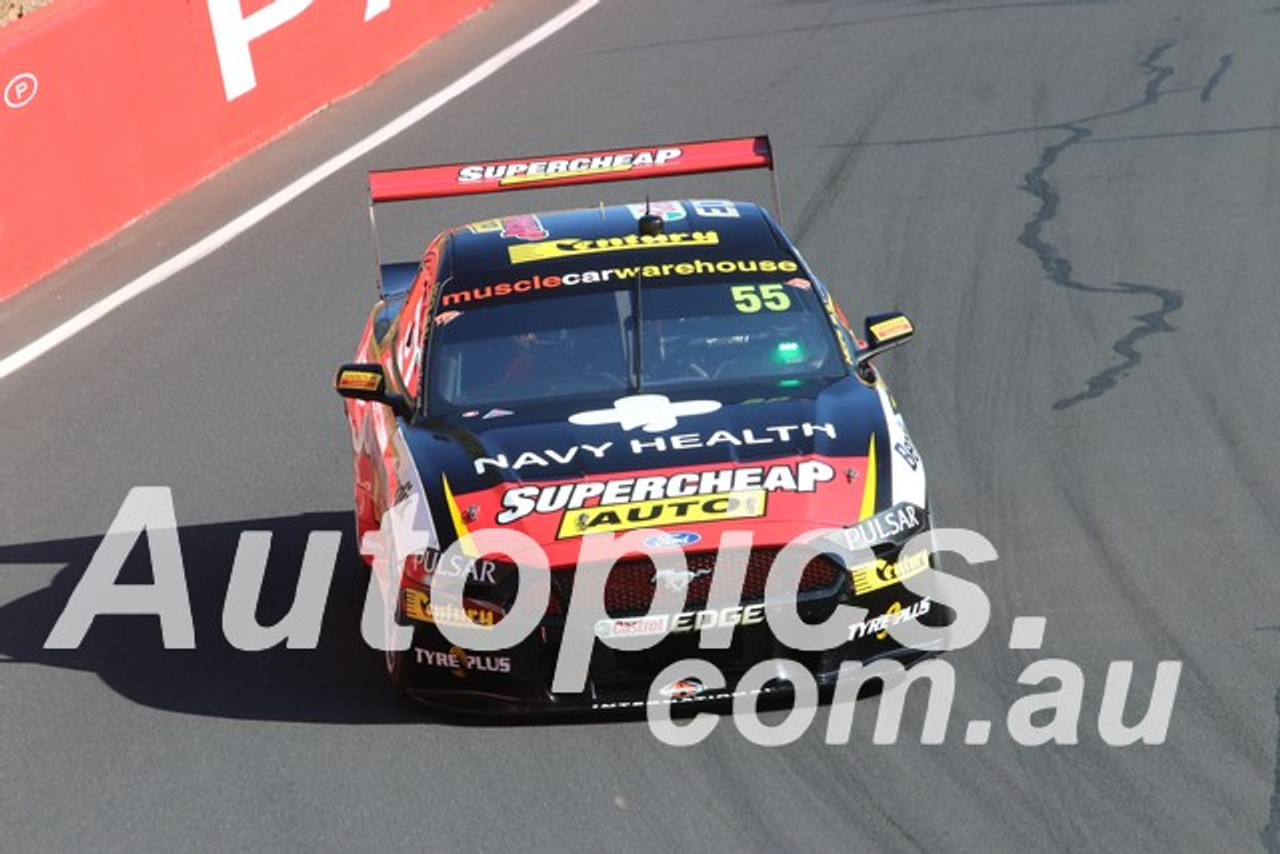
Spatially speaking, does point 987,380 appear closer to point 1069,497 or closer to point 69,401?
point 1069,497

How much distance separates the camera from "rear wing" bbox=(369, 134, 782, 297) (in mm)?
10008

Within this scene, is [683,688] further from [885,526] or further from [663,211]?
[663,211]

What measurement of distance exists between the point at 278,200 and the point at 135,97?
1.16 meters

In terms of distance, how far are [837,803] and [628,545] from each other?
42.9 inches

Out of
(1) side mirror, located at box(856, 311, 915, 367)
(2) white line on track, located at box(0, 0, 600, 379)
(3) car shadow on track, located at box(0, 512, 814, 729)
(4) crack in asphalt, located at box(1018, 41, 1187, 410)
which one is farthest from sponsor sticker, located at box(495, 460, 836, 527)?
(2) white line on track, located at box(0, 0, 600, 379)

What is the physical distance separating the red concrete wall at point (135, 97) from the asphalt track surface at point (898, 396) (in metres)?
0.24

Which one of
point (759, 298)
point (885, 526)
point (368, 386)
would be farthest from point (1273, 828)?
point (368, 386)

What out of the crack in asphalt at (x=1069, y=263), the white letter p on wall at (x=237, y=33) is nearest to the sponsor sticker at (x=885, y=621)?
the crack in asphalt at (x=1069, y=263)

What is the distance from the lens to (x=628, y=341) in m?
9.05

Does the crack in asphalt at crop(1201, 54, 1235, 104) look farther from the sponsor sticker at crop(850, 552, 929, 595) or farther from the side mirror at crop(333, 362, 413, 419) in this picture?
the sponsor sticker at crop(850, 552, 929, 595)

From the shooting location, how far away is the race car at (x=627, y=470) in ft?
25.1

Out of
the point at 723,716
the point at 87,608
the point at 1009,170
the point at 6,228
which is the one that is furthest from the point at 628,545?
the point at 1009,170

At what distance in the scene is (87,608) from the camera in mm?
9477

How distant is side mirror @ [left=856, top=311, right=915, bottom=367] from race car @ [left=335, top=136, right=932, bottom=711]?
0.05ft
